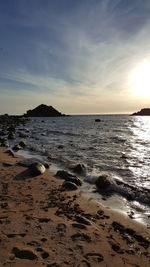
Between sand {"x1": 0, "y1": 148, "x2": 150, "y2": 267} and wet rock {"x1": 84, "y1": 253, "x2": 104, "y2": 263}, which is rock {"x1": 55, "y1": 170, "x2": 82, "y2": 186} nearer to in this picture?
sand {"x1": 0, "y1": 148, "x2": 150, "y2": 267}

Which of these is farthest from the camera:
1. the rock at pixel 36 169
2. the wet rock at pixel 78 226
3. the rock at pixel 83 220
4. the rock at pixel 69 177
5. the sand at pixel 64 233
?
the rock at pixel 36 169

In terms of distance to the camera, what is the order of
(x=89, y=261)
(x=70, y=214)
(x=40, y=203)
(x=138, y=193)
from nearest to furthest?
(x=89, y=261) → (x=70, y=214) → (x=40, y=203) → (x=138, y=193)

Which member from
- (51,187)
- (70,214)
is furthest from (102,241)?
(51,187)

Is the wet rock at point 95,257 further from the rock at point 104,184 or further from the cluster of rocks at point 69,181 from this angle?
the rock at point 104,184

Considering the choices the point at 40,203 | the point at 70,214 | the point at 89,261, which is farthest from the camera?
the point at 40,203

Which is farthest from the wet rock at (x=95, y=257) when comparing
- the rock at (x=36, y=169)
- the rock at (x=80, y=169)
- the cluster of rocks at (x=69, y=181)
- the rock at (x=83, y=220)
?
the rock at (x=80, y=169)

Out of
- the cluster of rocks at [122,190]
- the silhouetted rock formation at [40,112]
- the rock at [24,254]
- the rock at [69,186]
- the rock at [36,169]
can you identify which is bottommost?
the cluster of rocks at [122,190]

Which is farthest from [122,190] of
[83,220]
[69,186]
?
[83,220]

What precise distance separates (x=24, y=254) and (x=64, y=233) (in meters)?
1.20

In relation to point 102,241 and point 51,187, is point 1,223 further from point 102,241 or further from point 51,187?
point 51,187

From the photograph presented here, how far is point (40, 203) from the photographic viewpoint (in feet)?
22.9

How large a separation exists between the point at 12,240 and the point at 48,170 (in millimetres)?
7286

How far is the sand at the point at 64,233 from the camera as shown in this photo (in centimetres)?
425

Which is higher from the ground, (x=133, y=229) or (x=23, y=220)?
(x=23, y=220)
